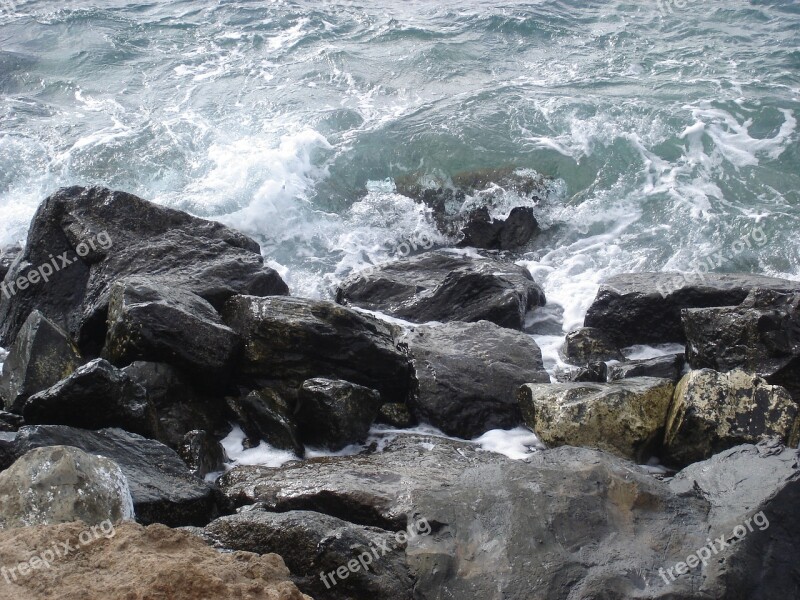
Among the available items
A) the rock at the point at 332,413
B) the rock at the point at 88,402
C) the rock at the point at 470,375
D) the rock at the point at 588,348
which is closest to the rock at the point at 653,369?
the rock at the point at 588,348

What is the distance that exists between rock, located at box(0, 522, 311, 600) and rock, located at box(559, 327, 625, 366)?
4.56 meters

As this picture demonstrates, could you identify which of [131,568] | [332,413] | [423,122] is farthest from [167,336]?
[423,122]

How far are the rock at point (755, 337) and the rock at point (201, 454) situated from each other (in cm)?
402

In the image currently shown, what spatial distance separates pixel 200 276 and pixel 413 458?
2.86 m

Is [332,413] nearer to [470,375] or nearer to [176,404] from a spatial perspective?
[176,404]

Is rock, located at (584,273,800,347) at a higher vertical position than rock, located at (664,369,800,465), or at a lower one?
lower

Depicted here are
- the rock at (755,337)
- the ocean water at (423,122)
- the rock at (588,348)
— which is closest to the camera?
the rock at (755,337)

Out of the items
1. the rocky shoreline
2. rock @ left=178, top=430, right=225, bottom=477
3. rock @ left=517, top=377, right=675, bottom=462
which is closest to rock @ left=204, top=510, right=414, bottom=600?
the rocky shoreline

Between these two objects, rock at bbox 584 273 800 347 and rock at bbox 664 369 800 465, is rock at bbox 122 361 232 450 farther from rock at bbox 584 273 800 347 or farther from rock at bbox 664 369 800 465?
rock at bbox 584 273 800 347

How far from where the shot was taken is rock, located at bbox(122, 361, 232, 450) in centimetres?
554

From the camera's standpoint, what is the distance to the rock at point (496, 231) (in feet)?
32.6

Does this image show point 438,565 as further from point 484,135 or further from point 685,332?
point 484,135

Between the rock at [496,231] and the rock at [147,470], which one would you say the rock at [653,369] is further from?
the rock at [147,470]

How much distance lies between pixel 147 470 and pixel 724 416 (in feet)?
12.2
